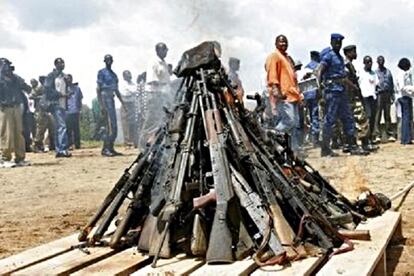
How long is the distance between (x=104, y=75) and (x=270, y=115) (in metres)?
5.28

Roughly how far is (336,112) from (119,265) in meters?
8.02

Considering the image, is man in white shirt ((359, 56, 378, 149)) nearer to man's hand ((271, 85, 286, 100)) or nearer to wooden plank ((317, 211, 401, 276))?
man's hand ((271, 85, 286, 100))

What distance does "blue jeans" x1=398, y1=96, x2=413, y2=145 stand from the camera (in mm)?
14070

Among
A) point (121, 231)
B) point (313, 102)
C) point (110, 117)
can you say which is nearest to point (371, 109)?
point (313, 102)

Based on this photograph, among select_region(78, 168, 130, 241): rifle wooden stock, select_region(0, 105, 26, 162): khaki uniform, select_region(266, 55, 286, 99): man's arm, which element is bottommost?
select_region(78, 168, 130, 241): rifle wooden stock

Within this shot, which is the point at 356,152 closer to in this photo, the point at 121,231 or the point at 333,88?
the point at 333,88

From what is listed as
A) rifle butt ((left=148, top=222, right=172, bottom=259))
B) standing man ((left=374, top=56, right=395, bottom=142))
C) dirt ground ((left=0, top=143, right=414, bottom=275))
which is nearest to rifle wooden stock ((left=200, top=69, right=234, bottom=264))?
rifle butt ((left=148, top=222, right=172, bottom=259))

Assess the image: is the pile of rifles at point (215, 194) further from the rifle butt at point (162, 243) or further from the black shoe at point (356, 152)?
the black shoe at point (356, 152)

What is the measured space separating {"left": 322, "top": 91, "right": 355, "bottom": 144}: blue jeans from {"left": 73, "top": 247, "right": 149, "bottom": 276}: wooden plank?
761cm

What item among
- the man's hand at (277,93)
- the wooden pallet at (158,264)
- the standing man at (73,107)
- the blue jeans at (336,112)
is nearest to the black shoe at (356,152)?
the blue jeans at (336,112)

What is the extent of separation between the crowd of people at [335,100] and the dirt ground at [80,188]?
47 cm

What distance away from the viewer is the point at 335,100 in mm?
10961

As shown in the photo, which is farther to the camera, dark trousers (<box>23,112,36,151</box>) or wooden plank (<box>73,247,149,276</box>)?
dark trousers (<box>23,112,36,151</box>)

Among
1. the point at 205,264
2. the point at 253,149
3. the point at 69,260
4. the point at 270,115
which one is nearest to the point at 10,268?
the point at 69,260
